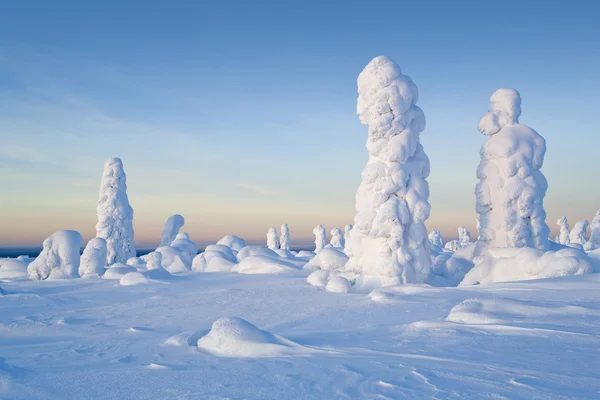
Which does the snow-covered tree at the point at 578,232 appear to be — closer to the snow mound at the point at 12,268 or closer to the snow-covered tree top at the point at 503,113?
the snow-covered tree top at the point at 503,113

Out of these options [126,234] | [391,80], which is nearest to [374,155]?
[391,80]

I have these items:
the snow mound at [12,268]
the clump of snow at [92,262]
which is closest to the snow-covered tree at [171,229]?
the snow mound at [12,268]

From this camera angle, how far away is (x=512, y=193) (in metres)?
18.1

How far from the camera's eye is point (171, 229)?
137 feet

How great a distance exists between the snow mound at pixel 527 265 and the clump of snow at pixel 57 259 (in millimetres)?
16546

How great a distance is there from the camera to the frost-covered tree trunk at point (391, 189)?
14.5 metres

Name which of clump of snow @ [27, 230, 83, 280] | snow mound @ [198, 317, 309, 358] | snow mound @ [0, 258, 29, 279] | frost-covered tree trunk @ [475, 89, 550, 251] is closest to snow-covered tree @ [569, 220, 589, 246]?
frost-covered tree trunk @ [475, 89, 550, 251]

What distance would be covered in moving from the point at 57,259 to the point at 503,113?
2061cm

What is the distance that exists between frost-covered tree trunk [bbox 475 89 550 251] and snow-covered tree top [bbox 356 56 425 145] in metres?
5.54

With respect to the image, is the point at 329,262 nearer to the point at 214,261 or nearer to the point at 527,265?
the point at 214,261

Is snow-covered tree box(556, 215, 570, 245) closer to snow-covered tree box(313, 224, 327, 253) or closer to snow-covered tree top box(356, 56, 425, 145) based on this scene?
snow-covered tree box(313, 224, 327, 253)

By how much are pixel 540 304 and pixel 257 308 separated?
591 centimetres

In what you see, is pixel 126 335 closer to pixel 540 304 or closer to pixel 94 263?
pixel 540 304

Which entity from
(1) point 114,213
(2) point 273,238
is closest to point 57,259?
(1) point 114,213
